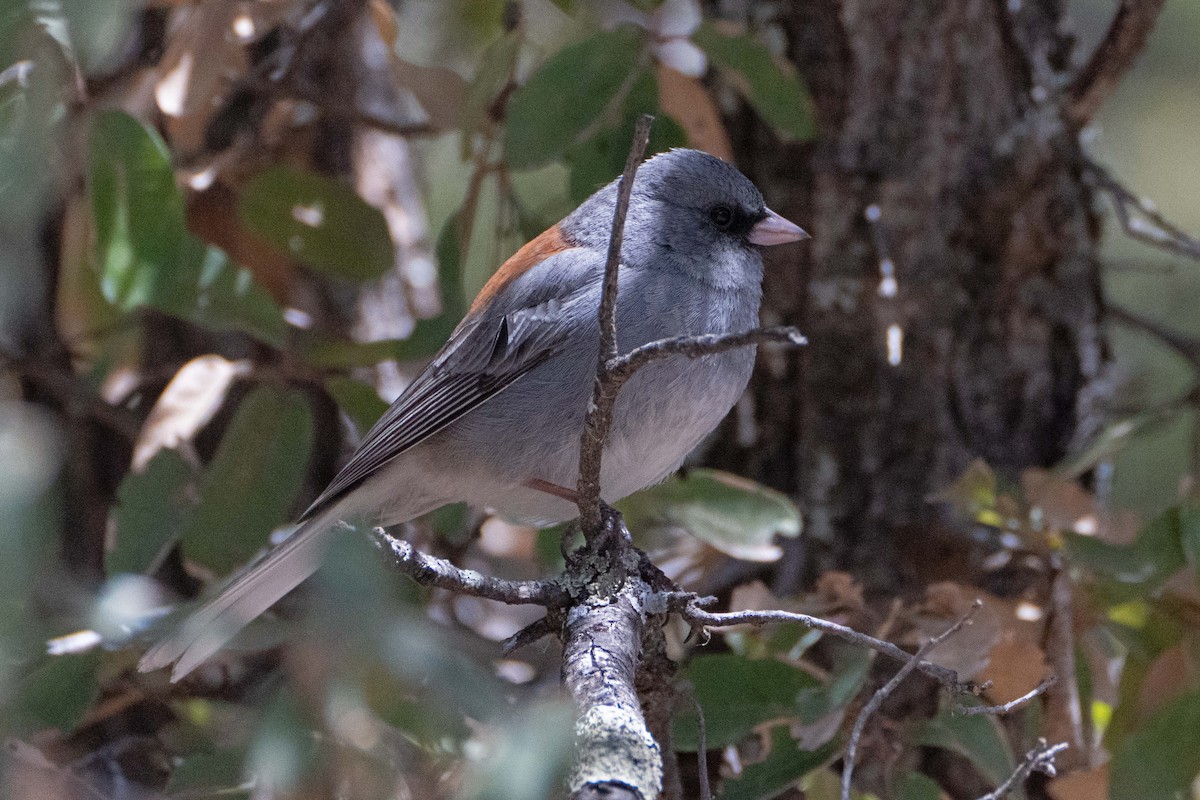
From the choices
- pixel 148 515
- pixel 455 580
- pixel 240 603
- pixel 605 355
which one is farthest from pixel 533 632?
pixel 148 515

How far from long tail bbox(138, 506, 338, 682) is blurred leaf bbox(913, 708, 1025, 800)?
1.12 m

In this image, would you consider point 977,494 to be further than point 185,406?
No

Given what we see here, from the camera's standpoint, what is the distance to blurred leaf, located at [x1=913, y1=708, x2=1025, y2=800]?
2.04 meters

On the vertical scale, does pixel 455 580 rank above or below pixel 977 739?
above

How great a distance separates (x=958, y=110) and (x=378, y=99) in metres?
1.55

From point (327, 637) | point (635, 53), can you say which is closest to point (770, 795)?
point (327, 637)

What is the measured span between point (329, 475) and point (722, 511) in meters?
1.24

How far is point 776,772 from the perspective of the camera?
205cm

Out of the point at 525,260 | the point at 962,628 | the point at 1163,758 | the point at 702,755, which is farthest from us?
the point at 525,260

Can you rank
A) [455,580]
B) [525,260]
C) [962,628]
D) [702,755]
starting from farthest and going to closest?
[525,260] < [962,628] < [702,755] < [455,580]

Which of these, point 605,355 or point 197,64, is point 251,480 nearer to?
point 197,64

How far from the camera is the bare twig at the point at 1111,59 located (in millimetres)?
2738

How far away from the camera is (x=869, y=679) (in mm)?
2477

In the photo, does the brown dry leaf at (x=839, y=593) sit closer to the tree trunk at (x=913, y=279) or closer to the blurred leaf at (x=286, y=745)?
the tree trunk at (x=913, y=279)
